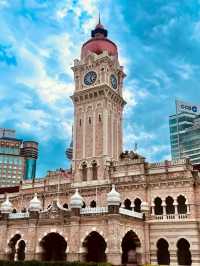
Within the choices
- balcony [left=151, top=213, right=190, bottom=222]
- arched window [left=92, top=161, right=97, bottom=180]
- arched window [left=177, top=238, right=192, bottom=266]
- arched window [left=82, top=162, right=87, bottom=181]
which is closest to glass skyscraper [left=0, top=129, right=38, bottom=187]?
→ arched window [left=82, top=162, right=87, bottom=181]

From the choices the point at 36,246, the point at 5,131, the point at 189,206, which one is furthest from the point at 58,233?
the point at 5,131

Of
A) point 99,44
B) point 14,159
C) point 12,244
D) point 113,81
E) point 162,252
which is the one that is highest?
point 14,159

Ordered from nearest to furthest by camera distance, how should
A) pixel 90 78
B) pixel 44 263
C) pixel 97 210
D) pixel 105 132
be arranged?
pixel 44 263
pixel 97 210
pixel 105 132
pixel 90 78

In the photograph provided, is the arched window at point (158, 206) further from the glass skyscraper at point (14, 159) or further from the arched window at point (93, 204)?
the glass skyscraper at point (14, 159)

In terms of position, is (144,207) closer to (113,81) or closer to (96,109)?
(96,109)

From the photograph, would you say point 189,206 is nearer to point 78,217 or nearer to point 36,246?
point 78,217

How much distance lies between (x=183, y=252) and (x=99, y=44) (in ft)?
99.4

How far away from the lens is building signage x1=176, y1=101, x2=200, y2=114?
120m

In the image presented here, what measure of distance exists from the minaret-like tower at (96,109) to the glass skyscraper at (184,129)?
62631 mm

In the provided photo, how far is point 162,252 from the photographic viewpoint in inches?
1581

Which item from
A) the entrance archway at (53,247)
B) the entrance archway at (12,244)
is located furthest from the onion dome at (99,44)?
the entrance archway at (12,244)

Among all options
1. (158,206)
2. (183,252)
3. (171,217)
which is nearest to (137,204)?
(158,206)

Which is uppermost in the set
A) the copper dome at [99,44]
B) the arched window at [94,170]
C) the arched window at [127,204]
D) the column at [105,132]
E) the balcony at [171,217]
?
the copper dome at [99,44]

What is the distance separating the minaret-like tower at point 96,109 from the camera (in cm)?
4794
